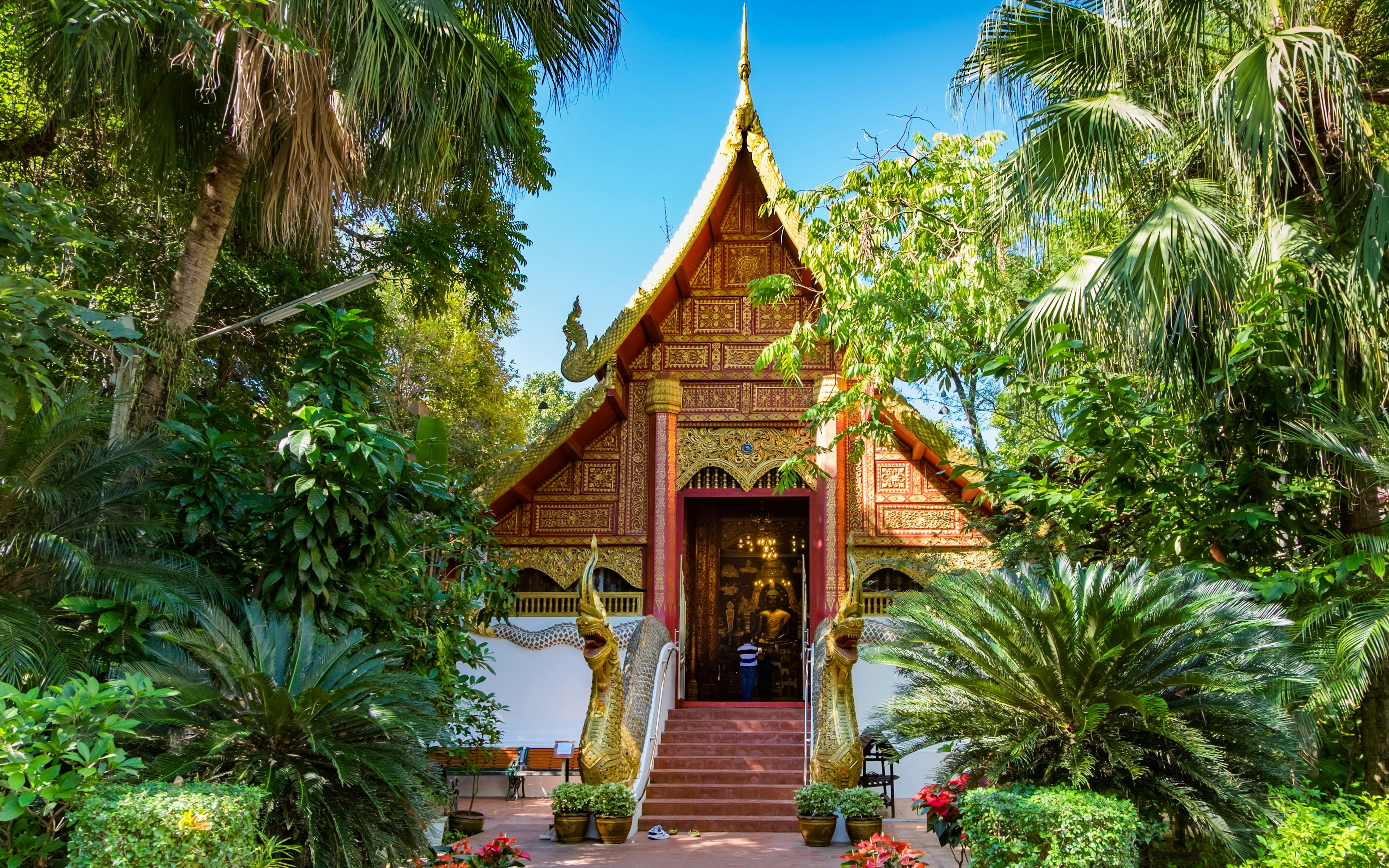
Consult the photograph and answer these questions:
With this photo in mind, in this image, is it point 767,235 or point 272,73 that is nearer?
point 272,73

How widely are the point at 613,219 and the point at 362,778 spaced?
10.8 meters

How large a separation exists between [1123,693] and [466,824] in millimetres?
5157

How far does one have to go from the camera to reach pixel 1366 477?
5270mm

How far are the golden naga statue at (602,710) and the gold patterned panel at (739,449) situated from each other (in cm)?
285

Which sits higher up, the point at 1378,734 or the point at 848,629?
the point at 848,629

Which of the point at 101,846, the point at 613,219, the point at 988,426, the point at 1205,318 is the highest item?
the point at 613,219

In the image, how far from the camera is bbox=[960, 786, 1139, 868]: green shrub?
451 cm

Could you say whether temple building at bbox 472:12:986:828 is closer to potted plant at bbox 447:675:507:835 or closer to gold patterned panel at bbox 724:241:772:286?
gold patterned panel at bbox 724:241:772:286

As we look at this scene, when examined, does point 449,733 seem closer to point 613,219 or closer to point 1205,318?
point 1205,318

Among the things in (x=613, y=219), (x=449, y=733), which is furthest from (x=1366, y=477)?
(x=613, y=219)

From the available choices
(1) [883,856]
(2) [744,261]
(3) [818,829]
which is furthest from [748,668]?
(1) [883,856]

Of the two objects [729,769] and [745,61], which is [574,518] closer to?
[729,769]

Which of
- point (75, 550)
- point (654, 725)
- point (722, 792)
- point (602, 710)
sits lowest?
point (722, 792)

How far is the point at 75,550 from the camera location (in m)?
4.89
